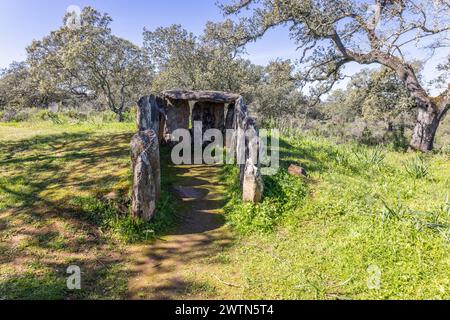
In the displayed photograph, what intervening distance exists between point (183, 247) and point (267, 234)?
66.2 inches

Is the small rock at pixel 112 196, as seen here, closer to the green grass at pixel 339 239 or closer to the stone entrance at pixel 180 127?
the stone entrance at pixel 180 127

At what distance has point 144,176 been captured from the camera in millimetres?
6305

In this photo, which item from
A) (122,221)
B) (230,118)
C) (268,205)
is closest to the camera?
(122,221)

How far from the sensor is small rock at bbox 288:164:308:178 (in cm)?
831

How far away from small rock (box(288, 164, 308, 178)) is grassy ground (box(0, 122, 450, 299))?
268mm

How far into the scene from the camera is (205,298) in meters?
4.52

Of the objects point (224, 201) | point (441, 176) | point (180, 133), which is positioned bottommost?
point (224, 201)

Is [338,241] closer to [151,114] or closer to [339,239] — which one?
[339,239]

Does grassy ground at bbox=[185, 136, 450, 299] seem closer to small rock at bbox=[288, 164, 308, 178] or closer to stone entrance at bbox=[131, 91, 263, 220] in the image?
small rock at bbox=[288, 164, 308, 178]

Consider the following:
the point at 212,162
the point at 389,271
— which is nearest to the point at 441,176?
the point at 389,271

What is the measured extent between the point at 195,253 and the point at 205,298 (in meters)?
1.26

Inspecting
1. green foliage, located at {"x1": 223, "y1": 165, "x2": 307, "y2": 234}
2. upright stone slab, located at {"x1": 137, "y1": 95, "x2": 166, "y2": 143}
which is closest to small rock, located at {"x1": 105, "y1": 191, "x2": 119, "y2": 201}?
green foliage, located at {"x1": 223, "y1": 165, "x2": 307, "y2": 234}

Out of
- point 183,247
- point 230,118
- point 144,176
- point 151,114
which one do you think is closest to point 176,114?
point 151,114
